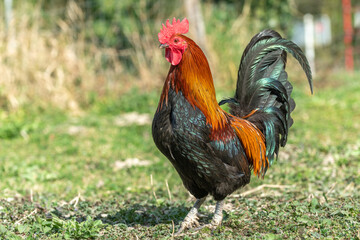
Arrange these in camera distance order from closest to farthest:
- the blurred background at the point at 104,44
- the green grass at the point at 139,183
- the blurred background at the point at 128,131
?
the green grass at the point at 139,183 → the blurred background at the point at 128,131 → the blurred background at the point at 104,44

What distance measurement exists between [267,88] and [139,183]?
82.8 inches

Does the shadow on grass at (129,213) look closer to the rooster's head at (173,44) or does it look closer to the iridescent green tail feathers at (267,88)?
the iridescent green tail feathers at (267,88)

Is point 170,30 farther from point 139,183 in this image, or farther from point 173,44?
point 139,183

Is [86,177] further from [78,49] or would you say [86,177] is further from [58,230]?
[78,49]

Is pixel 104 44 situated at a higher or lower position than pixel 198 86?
higher

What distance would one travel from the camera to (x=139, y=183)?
5.25 m

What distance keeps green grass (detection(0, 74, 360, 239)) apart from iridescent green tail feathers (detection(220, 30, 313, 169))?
0.68m

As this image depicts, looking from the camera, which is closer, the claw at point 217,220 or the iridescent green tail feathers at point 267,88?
the claw at point 217,220

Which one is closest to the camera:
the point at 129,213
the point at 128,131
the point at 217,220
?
the point at 217,220

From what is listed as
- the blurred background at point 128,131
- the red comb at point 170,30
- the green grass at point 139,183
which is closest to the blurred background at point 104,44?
the blurred background at point 128,131

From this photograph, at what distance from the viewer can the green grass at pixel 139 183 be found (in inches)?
137

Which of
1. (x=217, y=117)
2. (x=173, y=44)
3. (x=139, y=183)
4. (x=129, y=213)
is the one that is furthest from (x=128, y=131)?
(x=173, y=44)

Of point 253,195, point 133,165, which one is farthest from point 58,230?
point 133,165

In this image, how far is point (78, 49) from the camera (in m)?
9.66
